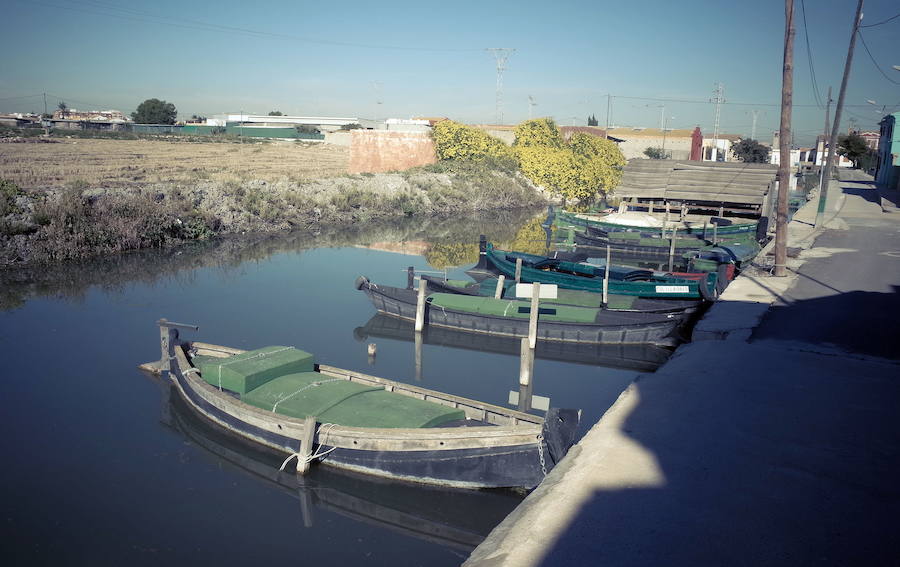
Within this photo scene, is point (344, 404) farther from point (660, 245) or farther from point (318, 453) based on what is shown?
point (660, 245)

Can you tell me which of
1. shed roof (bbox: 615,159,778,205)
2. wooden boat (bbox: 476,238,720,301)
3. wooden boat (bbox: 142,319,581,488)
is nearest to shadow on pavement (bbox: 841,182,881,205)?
shed roof (bbox: 615,159,778,205)

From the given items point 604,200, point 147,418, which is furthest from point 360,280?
point 604,200

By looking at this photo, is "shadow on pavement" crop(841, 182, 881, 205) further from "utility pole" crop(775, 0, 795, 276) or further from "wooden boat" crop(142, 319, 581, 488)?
"wooden boat" crop(142, 319, 581, 488)

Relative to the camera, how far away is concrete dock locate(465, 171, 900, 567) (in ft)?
19.2

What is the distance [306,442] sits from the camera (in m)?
9.91

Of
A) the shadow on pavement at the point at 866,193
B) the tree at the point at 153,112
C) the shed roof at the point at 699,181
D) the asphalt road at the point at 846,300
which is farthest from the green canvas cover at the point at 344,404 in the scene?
the tree at the point at 153,112

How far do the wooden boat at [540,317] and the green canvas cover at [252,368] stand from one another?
6.32 meters

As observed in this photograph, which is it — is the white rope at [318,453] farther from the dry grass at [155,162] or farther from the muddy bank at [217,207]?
the dry grass at [155,162]

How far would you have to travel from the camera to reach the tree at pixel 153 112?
416 ft

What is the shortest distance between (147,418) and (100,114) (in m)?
162

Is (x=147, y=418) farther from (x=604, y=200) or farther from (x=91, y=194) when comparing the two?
(x=604, y=200)

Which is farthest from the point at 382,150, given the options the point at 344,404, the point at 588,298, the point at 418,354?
the point at 344,404

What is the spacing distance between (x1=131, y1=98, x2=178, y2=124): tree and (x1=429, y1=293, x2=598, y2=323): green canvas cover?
12617 cm

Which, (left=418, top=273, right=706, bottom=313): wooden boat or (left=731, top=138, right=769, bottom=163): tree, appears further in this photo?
(left=731, top=138, right=769, bottom=163): tree
